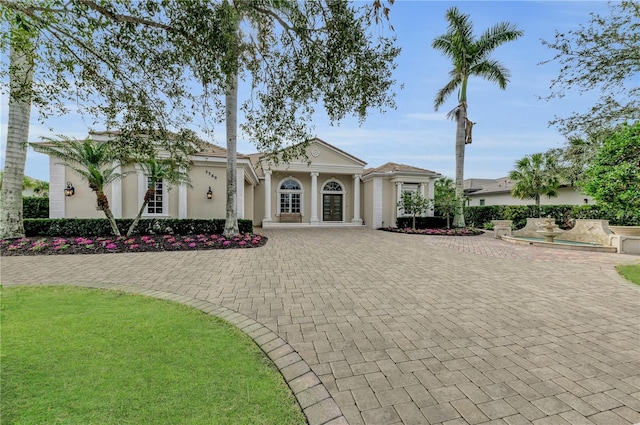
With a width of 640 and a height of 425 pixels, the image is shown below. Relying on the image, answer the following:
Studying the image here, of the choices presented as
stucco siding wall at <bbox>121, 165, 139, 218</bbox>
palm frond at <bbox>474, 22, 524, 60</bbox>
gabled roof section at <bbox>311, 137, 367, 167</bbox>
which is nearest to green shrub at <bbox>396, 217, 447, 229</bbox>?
gabled roof section at <bbox>311, 137, 367, 167</bbox>

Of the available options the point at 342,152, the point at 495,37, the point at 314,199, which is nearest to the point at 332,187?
the point at 314,199

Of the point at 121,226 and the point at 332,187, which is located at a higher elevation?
the point at 332,187

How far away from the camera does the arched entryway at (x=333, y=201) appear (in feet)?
69.4

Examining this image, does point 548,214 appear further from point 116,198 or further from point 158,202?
point 116,198

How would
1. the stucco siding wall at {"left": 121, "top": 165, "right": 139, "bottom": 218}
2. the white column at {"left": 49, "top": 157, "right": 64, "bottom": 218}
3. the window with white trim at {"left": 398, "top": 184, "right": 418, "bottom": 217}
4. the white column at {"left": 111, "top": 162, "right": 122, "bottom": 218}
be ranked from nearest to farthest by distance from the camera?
the white column at {"left": 49, "top": 157, "right": 64, "bottom": 218} < the white column at {"left": 111, "top": 162, "right": 122, "bottom": 218} < the stucco siding wall at {"left": 121, "top": 165, "right": 139, "bottom": 218} < the window with white trim at {"left": 398, "top": 184, "right": 418, "bottom": 217}

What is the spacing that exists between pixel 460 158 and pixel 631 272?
1153 centimetres

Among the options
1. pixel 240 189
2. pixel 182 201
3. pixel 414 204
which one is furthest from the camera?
pixel 414 204

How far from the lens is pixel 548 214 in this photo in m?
17.9

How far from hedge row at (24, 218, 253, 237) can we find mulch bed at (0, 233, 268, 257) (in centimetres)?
146

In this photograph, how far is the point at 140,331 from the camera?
3277 millimetres

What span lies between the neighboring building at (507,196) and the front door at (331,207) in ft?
30.0

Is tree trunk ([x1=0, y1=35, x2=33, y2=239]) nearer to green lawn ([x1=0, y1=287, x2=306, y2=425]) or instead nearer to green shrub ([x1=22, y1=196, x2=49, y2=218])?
green shrub ([x1=22, y1=196, x2=49, y2=218])

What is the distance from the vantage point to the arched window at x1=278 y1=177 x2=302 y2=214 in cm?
2042

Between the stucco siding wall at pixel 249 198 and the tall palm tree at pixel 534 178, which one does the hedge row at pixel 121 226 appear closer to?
the stucco siding wall at pixel 249 198
